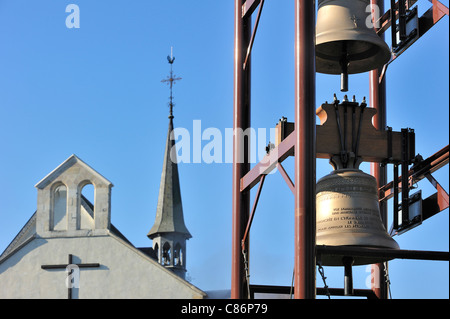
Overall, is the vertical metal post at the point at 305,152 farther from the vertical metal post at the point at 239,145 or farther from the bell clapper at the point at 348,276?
the vertical metal post at the point at 239,145

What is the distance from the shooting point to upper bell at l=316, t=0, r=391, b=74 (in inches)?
358

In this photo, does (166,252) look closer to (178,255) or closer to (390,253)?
(178,255)

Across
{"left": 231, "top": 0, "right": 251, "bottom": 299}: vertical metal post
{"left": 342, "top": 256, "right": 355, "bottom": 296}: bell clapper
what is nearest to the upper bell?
{"left": 231, "top": 0, "right": 251, "bottom": 299}: vertical metal post

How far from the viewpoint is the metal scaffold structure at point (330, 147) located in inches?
323

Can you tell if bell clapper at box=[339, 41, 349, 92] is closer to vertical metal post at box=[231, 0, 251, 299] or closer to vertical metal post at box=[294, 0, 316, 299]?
vertical metal post at box=[294, 0, 316, 299]

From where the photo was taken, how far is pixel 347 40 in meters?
9.20

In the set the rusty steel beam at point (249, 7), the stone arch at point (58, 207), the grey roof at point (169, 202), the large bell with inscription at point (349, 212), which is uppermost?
the grey roof at point (169, 202)

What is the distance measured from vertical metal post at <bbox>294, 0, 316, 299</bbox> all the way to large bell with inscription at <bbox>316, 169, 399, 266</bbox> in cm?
46

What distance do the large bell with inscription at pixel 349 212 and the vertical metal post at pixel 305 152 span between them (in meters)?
0.46

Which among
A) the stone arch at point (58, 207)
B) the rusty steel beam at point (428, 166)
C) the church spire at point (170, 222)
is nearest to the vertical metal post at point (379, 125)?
the rusty steel beam at point (428, 166)

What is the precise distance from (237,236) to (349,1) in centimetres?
237
